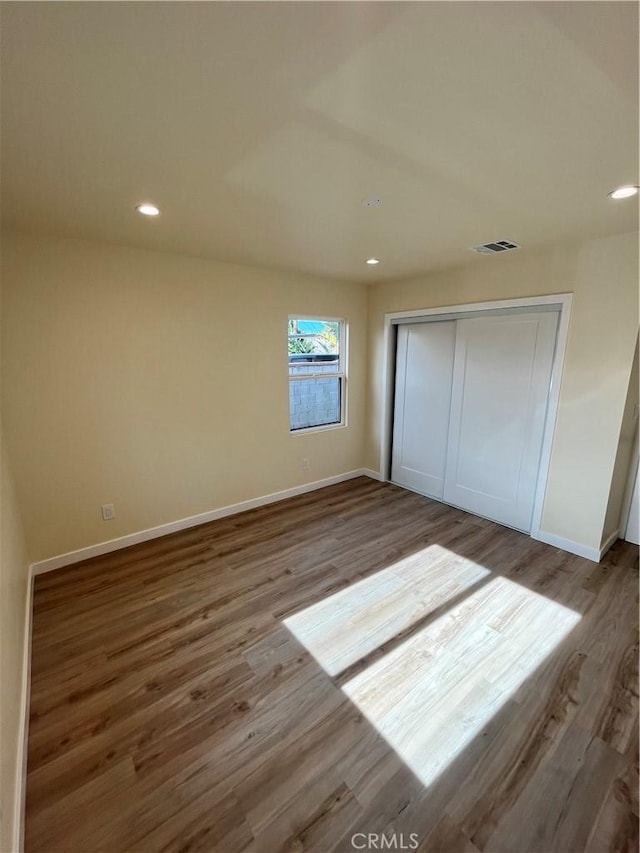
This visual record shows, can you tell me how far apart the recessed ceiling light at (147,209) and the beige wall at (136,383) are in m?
0.78

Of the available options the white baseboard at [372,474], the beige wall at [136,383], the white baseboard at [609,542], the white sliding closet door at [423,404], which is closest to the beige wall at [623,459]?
the white baseboard at [609,542]

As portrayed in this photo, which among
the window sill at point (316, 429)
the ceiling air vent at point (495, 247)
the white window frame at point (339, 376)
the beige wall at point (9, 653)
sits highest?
the ceiling air vent at point (495, 247)

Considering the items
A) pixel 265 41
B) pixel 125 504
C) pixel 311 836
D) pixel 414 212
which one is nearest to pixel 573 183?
pixel 414 212

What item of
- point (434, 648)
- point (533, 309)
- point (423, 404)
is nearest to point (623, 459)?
point (533, 309)

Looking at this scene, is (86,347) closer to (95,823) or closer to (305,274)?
(305,274)

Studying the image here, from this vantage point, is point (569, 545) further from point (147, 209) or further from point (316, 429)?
point (147, 209)

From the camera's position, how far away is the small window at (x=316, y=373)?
3816 millimetres

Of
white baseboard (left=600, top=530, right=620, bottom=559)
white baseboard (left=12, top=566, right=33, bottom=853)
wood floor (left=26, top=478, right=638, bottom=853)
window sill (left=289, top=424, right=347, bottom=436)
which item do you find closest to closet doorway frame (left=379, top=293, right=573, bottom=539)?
white baseboard (left=600, top=530, right=620, bottom=559)

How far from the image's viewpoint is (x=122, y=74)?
1024 mm

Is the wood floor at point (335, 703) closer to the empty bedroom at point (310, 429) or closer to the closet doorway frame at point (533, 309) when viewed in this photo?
the empty bedroom at point (310, 429)

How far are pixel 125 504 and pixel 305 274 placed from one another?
2.77 metres

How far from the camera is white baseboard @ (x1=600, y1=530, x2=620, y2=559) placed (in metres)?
2.80

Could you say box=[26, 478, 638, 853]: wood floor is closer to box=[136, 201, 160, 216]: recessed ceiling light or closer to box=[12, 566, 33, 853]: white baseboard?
box=[12, 566, 33, 853]: white baseboard

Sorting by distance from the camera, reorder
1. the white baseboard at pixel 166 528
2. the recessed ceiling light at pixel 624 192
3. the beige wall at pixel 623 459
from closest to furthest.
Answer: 1. the recessed ceiling light at pixel 624 192
2. the beige wall at pixel 623 459
3. the white baseboard at pixel 166 528
